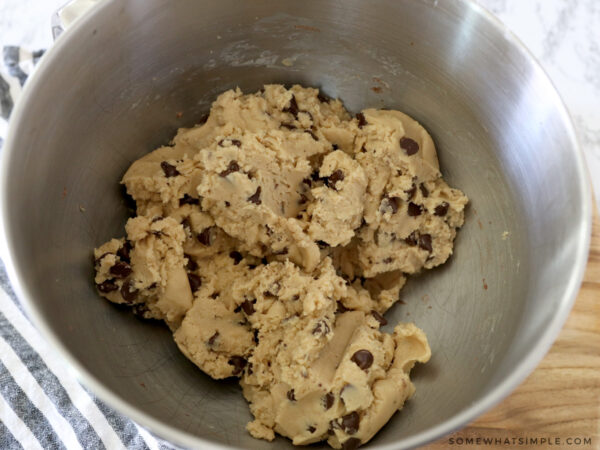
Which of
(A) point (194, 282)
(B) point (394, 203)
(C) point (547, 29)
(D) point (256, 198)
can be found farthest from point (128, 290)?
(C) point (547, 29)

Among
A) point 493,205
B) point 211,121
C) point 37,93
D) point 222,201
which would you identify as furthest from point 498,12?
point 37,93

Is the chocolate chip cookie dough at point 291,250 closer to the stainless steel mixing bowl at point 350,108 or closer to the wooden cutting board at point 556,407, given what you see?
the stainless steel mixing bowl at point 350,108

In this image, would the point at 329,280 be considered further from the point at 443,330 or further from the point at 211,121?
the point at 211,121

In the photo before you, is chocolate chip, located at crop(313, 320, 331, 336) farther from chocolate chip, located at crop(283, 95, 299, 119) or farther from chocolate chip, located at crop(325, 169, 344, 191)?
chocolate chip, located at crop(283, 95, 299, 119)

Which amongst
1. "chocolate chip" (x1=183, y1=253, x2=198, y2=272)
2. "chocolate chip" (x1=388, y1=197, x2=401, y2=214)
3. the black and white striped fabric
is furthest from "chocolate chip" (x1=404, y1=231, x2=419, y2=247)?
the black and white striped fabric

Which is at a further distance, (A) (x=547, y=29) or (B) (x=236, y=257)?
(A) (x=547, y=29)

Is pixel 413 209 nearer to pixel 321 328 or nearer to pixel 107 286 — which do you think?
pixel 321 328

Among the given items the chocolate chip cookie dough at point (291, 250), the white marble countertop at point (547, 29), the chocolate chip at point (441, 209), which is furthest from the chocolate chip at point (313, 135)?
the white marble countertop at point (547, 29)
